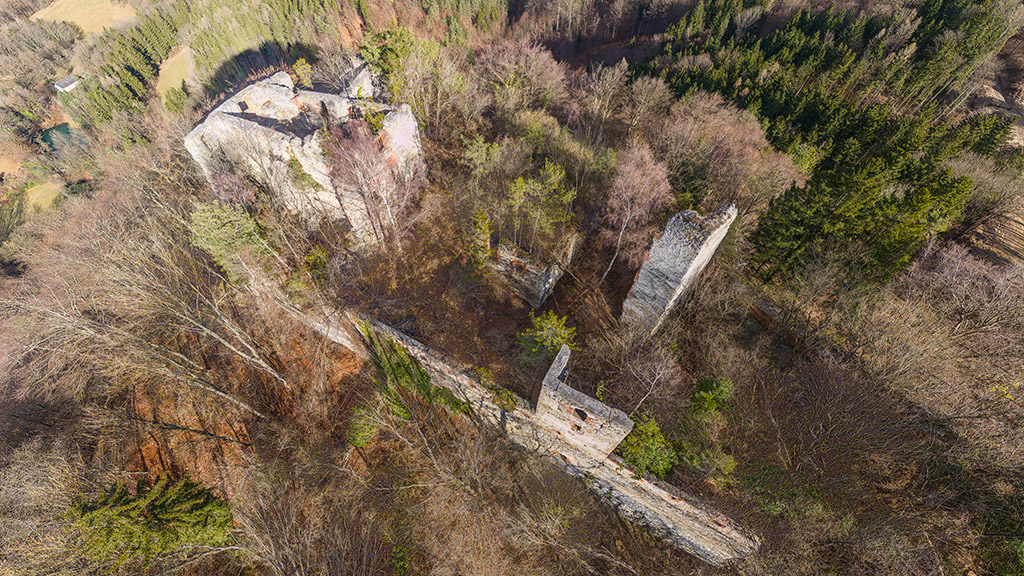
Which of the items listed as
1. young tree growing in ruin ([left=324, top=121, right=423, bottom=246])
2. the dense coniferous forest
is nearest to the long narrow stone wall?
the dense coniferous forest

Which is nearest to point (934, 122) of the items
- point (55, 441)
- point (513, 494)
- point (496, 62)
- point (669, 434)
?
point (496, 62)

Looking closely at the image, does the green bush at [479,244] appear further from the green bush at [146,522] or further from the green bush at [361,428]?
the green bush at [146,522]

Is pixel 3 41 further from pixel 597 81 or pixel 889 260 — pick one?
pixel 889 260

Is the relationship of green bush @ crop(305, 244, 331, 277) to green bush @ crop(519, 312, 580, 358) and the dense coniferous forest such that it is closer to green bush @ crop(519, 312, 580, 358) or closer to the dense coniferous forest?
the dense coniferous forest

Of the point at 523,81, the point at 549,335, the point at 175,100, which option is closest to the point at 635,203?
the point at 549,335

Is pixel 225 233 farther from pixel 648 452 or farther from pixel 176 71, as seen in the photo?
pixel 176 71
